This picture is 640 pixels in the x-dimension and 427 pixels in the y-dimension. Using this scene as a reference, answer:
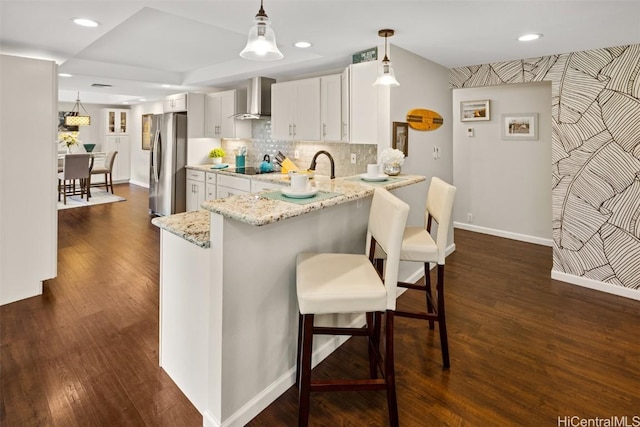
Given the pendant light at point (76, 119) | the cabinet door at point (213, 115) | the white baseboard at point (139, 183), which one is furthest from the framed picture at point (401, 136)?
the pendant light at point (76, 119)

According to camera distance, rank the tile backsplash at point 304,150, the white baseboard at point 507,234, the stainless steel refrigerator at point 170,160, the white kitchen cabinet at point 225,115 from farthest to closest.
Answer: the stainless steel refrigerator at point 170,160
the white kitchen cabinet at point 225,115
the white baseboard at point 507,234
the tile backsplash at point 304,150

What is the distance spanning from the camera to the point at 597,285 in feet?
11.4

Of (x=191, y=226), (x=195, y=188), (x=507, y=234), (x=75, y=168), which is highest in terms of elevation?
(x=75, y=168)

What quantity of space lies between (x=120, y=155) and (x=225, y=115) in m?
5.65

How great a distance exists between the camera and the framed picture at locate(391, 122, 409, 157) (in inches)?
133

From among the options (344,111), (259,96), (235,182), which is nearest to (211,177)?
(235,182)

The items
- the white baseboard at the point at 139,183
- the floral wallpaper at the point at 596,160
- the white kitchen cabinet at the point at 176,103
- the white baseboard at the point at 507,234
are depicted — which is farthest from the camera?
the white baseboard at the point at 139,183

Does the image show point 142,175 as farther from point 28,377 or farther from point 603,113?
point 603,113

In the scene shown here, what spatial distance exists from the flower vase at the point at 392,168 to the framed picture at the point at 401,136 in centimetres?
60

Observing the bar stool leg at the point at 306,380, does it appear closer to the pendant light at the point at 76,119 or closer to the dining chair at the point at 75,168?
the dining chair at the point at 75,168

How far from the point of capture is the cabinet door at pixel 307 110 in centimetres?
421

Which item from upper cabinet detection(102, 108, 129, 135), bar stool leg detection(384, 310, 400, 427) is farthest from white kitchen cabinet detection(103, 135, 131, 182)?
bar stool leg detection(384, 310, 400, 427)

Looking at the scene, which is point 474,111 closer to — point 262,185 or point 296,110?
point 296,110

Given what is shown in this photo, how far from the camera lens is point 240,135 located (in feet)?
19.0
